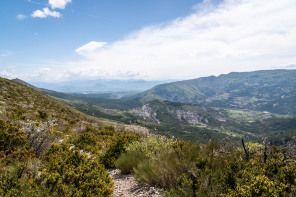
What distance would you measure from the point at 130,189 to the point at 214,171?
3456mm

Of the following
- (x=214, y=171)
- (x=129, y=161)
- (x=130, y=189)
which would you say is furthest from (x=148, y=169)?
(x=214, y=171)

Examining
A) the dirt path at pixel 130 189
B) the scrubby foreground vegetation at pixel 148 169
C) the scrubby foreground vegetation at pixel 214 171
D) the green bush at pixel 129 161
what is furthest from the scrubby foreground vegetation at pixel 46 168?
the scrubby foreground vegetation at pixel 214 171

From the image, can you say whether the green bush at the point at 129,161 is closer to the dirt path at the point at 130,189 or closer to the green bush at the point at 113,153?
the dirt path at the point at 130,189

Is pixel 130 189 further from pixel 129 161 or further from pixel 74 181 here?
pixel 74 181

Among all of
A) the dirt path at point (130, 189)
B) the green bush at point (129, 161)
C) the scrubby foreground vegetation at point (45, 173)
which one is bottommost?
the dirt path at point (130, 189)

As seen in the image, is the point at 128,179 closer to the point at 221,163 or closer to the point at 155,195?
the point at 155,195

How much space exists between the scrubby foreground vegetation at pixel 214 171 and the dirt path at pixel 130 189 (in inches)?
12.0

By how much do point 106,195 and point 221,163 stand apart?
173 inches

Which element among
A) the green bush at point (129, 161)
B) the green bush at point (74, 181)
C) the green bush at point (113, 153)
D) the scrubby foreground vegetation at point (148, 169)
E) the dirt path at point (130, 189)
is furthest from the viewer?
the green bush at point (113, 153)

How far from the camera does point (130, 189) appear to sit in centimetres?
646

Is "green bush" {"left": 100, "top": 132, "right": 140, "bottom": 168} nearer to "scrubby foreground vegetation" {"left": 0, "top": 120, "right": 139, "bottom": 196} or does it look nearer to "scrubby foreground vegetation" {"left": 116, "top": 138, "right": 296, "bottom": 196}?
"scrubby foreground vegetation" {"left": 0, "top": 120, "right": 139, "bottom": 196}

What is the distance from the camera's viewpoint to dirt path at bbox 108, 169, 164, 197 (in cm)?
591

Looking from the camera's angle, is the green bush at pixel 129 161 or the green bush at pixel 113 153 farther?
the green bush at pixel 113 153

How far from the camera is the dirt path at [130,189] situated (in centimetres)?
591
